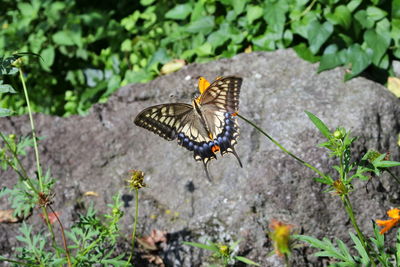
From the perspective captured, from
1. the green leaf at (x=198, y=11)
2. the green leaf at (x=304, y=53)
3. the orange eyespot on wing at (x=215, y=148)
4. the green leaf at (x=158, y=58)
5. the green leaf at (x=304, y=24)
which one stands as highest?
the green leaf at (x=198, y=11)

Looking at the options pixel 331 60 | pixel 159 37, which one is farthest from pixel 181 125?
pixel 159 37

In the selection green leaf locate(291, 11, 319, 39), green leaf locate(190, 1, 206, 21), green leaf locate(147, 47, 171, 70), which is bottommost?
green leaf locate(147, 47, 171, 70)

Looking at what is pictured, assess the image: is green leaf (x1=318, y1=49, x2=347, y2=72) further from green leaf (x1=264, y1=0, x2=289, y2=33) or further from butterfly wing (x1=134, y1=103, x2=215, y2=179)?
butterfly wing (x1=134, y1=103, x2=215, y2=179)

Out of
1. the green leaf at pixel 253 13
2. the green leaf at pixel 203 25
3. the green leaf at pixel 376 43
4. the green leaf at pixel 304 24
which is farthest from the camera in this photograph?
the green leaf at pixel 203 25

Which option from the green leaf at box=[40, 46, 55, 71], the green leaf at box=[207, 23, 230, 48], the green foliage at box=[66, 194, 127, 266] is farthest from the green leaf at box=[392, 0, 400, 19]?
the green leaf at box=[40, 46, 55, 71]

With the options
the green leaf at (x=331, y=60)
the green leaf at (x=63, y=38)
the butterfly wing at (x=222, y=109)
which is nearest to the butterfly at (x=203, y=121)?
the butterfly wing at (x=222, y=109)

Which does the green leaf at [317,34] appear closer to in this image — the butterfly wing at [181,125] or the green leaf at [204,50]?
the green leaf at [204,50]
